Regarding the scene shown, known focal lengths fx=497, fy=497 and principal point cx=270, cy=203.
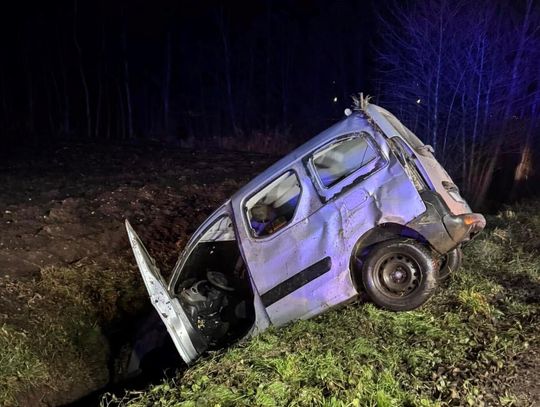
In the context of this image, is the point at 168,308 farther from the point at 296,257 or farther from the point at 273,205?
the point at 273,205

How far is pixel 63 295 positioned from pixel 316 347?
444cm

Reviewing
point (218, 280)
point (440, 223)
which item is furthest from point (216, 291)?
point (440, 223)

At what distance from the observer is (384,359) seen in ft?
13.6

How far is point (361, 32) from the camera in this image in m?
35.7

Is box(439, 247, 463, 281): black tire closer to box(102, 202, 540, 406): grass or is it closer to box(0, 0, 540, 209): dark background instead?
box(102, 202, 540, 406): grass

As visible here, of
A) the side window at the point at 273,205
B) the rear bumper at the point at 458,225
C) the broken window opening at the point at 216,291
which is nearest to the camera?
the rear bumper at the point at 458,225

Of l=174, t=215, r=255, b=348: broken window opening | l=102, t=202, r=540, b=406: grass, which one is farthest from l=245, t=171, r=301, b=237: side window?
l=102, t=202, r=540, b=406: grass

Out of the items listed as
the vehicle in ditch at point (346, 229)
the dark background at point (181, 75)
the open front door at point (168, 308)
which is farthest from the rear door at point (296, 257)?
the dark background at point (181, 75)

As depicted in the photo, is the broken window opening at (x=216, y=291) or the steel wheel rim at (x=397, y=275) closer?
the steel wheel rim at (x=397, y=275)

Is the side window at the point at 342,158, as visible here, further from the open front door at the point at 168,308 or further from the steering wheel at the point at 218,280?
the open front door at the point at 168,308

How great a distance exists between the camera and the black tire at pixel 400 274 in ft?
15.4

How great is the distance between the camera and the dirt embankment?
606 centimetres

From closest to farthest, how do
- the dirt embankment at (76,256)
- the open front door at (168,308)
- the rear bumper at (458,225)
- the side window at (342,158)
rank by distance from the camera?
the rear bumper at (458,225) → the side window at (342,158) → the open front door at (168,308) → the dirt embankment at (76,256)

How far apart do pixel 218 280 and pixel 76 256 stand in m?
3.56
